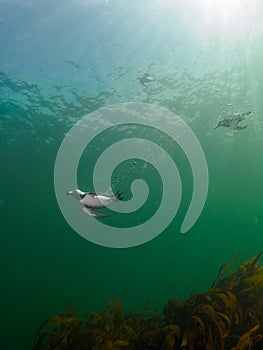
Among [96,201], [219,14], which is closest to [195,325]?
[96,201]

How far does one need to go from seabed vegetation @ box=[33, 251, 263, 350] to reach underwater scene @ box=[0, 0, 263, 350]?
2 cm

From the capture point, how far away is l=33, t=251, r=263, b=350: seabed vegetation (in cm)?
367

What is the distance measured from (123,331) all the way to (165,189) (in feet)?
113

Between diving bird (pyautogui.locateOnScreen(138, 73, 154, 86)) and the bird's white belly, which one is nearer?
the bird's white belly

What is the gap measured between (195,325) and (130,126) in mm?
17037

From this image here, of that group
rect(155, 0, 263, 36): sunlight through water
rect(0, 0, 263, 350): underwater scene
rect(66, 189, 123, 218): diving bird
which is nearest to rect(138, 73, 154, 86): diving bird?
rect(0, 0, 263, 350): underwater scene

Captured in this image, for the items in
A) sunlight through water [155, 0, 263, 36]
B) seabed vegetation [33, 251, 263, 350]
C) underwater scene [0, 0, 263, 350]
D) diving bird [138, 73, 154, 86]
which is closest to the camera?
seabed vegetation [33, 251, 263, 350]

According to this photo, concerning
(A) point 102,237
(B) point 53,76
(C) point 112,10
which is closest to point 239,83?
(C) point 112,10

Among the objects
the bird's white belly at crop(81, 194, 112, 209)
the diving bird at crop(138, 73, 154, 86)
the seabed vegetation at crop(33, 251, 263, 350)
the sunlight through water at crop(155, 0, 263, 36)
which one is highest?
the diving bird at crop(138, 73, 154, 86)

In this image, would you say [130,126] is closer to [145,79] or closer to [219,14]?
[145,79]

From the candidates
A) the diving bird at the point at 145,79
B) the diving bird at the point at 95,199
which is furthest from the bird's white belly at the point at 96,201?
the diving bird at the point at 145,79

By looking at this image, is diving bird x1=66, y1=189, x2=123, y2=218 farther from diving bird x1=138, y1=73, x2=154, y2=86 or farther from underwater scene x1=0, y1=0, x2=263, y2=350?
diving bird x1=138, y1=73, x2=154, y2=86

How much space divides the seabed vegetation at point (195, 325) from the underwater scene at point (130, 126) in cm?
2

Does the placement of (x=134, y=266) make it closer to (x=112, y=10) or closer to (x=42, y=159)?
(x=42, y=159)
